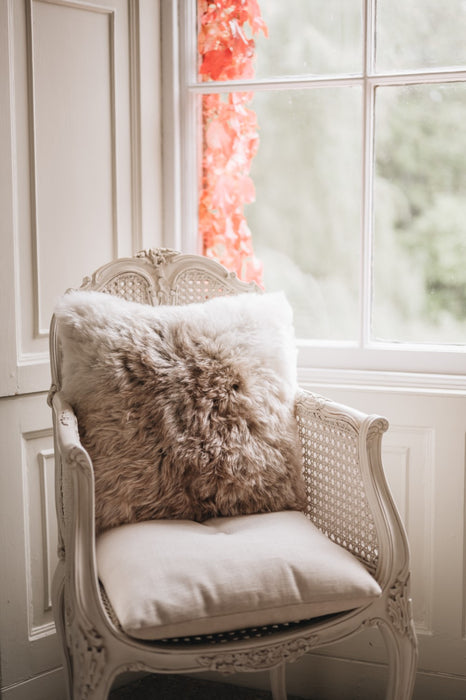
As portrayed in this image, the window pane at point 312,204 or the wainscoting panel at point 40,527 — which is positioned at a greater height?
the window pane at point 312,204

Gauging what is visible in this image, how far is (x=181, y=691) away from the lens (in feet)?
7.09

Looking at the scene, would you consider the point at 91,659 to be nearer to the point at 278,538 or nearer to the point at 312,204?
the point at 278,538

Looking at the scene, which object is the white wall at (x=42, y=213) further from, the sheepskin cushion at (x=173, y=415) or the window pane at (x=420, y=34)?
the window pane at (x=420, y=34)

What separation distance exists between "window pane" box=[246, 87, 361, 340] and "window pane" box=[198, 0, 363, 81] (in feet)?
0.27

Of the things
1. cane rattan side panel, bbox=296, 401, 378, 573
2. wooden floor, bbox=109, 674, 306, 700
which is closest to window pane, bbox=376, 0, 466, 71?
cane rattan side panel, bbox=296, 401, 378, 573

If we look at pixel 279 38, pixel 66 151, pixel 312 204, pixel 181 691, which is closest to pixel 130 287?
pixel 66 151

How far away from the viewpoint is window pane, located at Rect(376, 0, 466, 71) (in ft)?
6.74

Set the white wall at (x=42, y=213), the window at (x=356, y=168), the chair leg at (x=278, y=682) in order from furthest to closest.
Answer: the window at (x=356, y=168)
the chair leg at (x=278, y=682)
the white wall at (x=42, y=213)

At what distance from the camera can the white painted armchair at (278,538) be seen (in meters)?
1.33

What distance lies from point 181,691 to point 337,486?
914 millimetres

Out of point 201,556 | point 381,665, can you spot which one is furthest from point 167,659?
point 381,665

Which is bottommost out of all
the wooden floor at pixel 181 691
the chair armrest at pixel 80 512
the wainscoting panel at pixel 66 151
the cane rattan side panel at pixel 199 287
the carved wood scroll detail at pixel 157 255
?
the wooden floor at pixel 181 691

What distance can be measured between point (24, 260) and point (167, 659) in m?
1.08

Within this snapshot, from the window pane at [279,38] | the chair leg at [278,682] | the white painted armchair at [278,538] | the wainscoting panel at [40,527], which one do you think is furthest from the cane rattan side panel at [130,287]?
the chair leg at [278,682]
